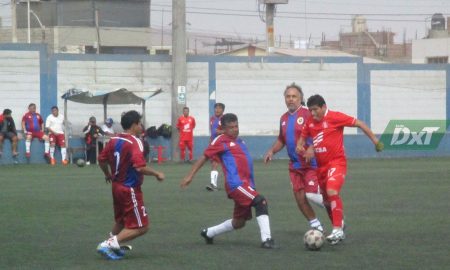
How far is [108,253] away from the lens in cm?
1097

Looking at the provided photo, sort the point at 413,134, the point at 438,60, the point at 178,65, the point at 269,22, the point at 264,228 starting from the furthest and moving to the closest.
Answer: the point at 438,60
the point at 269,22
the point at 413,134
the point at 178,65
the point at 264,228

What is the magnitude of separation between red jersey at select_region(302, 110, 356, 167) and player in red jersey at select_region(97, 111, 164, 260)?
2.36 meters

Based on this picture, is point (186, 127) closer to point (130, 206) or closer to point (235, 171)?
point (235, 171)

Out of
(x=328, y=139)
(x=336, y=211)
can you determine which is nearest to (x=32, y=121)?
(x=328, y=139)

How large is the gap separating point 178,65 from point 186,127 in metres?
2.84

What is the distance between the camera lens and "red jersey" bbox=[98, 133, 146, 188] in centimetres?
1092

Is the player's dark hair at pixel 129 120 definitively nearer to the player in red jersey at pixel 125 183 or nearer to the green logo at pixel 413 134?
the player in red jersey at pixel 125 183

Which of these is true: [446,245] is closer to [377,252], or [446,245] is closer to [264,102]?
[377,252]

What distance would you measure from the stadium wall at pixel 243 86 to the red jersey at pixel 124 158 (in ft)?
80.9

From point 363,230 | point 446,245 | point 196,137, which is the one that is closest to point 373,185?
point 363,230

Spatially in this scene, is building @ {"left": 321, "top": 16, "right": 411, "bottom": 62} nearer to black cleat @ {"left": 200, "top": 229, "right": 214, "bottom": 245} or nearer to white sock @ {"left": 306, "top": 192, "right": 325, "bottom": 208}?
white sock @ {"left": 306, "top": 192, "right": 325, "bottom": 208}

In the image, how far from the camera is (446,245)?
39.2ft

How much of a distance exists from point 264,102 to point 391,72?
18.2 ft

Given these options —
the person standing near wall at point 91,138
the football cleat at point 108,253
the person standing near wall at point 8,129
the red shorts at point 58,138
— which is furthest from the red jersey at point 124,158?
the red shorts at point 58,138
